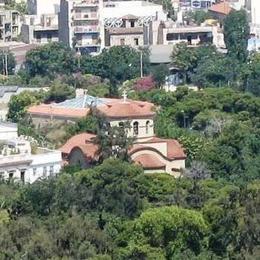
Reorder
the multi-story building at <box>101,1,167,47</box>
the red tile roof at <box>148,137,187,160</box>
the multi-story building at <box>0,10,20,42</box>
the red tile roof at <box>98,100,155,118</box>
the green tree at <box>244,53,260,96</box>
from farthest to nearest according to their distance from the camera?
the multi-story building at <box>0,10,20,42</box>, the multi-story building at <box>101,1,167,47</box>, the green tree at <box>244,53,260,96</box>, the red tile roof at <box>98,100,155,118</box>, the red tile roof at <box>148,137,187,160</box>

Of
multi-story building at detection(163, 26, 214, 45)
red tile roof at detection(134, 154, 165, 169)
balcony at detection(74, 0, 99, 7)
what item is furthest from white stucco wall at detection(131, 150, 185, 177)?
multi-story building at detection(163, 26, 214, 45)

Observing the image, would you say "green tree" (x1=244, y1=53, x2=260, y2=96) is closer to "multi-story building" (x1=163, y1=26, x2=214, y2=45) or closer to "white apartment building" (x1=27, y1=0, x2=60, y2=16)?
"multi-story building" (x1=163, y1=26, x2=214, y2=45)

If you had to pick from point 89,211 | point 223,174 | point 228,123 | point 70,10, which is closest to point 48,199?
point 89,211

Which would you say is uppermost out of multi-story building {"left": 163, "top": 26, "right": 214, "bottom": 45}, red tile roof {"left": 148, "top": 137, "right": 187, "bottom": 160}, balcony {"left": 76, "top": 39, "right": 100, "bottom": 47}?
multi-story building {"left": 163, "top": 26, "right": 214, "bottom": 45}

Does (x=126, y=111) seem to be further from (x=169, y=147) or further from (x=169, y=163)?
(x=169, y=163)

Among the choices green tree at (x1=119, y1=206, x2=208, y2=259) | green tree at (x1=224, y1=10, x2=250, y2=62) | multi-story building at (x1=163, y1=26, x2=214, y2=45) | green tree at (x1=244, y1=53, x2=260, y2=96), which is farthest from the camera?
multi-story building at (x1=163, y1=26, x2=214, y2=45)

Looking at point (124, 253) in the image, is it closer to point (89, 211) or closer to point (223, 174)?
point (89, 211)
